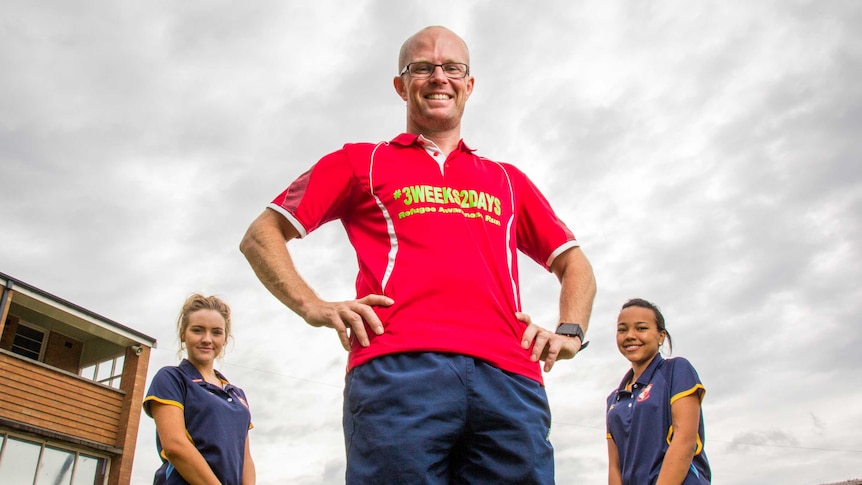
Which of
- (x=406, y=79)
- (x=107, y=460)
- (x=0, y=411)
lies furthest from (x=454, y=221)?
(x=107, y=460)

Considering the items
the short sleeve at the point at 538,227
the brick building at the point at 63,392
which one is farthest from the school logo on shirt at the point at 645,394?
the brick building at the point at 63,392

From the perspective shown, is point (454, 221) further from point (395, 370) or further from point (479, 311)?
point (395, 370)

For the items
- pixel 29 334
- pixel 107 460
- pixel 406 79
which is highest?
pixel 29 334

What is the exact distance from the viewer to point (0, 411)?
43.1 ft

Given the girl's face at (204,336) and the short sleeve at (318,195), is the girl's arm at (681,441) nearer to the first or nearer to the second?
the short sleeve at (318,195)

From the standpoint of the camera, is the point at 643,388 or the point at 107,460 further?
the point at 107,460

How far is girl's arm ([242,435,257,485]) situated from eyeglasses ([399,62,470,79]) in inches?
107

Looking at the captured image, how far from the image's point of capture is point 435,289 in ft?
7.66

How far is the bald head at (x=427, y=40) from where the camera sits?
3.03 metres

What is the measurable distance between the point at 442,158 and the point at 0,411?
13709 millimetres

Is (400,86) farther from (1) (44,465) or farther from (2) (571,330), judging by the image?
(1) (44,465)

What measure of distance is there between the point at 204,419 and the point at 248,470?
1.77ft

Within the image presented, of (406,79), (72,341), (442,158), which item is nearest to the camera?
(442,158)

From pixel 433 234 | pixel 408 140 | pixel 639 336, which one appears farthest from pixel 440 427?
pixel 639 336
